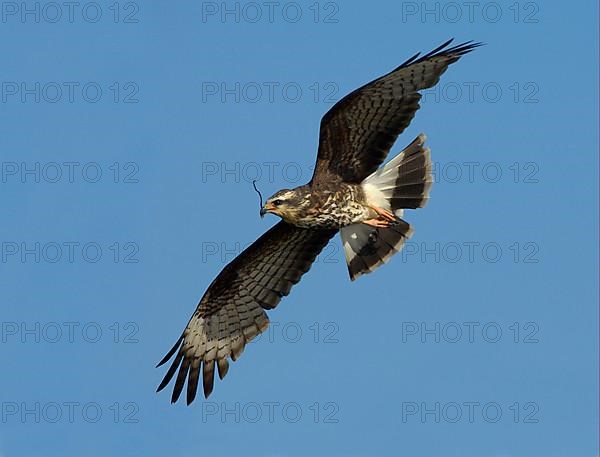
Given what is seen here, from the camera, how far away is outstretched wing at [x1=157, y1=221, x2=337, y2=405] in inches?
625

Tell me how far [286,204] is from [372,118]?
1.41 metres

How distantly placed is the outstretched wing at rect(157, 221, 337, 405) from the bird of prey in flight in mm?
12

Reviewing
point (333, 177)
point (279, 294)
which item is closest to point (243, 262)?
point (279, 294)

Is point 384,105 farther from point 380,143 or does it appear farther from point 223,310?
point 223,310

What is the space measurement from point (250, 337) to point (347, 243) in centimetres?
166

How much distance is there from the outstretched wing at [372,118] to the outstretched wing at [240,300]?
3.68ft

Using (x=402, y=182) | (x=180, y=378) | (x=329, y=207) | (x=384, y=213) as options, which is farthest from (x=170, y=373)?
(x=402, y=182)

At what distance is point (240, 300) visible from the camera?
53.1ft

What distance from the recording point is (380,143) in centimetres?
1496

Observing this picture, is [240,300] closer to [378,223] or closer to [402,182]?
[378,223]

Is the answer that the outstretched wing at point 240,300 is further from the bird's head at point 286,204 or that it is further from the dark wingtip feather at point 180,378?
the bird's head at point 286,204

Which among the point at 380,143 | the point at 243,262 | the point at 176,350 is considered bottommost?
the point at 176,350

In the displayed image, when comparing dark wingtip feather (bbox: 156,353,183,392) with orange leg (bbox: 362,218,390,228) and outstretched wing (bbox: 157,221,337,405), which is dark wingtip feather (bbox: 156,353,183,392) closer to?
outstretched wing (bbox: 157,221,337,405)

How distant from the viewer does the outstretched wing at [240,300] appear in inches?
625
